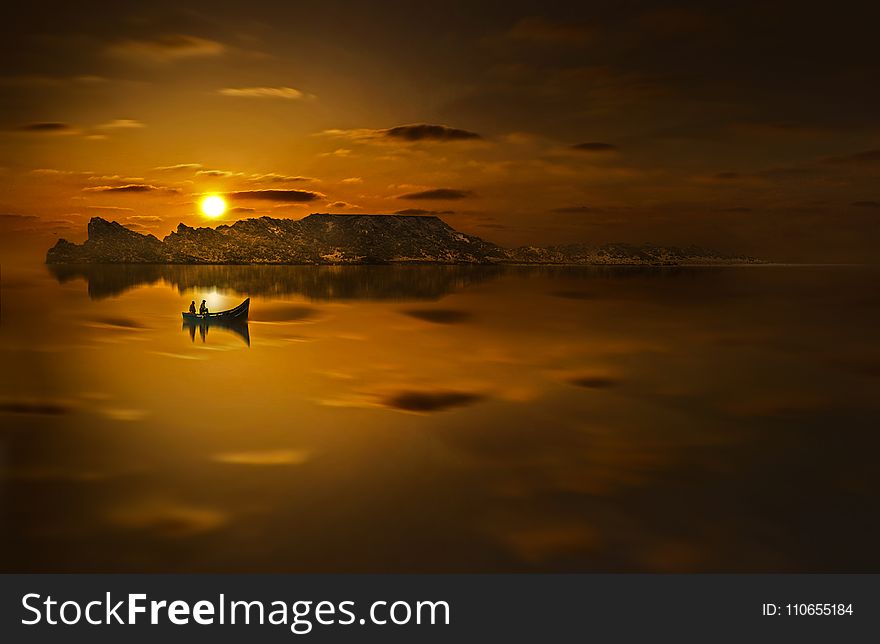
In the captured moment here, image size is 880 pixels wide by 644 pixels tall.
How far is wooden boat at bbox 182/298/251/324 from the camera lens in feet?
140

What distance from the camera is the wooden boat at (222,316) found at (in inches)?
1684

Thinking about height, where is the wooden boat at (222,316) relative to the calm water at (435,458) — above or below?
above

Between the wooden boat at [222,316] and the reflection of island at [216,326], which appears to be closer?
the reflection of island at [216,326]

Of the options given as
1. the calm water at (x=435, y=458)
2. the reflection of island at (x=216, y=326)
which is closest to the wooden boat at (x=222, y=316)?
the reflection of island at (x=216, y=326)

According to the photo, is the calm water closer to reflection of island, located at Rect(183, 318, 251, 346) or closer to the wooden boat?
reflection of island, located at Rect(183, 318, 251, 346)

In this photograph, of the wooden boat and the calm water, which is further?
the wooden boat

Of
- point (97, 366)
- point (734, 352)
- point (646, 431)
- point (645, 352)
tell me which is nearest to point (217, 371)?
point (97, 366)

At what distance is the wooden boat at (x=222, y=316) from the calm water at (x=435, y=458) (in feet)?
17.7

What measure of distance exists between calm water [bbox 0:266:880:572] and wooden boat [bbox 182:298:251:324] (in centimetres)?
540

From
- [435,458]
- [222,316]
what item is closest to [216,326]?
[222,316]

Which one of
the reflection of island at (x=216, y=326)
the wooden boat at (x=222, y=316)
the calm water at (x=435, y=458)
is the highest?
the wooden boat at (x=222, y=316)

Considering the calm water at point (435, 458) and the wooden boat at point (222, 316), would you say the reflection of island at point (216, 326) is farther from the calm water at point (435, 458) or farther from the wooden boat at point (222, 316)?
the calm water at point (435, 458)

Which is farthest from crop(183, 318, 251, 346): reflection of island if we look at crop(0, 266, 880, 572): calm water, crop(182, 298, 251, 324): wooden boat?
crop(0, 266, 880, 572): calm water

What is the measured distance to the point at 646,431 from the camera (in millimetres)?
19812
